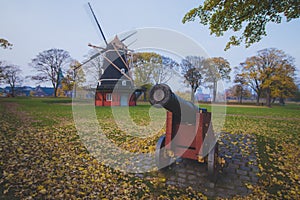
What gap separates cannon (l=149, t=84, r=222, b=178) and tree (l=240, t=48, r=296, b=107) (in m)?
41.4

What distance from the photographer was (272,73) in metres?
38.0

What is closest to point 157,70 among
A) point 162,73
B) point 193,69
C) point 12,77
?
point 162,73

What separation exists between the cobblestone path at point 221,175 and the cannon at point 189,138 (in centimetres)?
22

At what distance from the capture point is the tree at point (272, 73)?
36312mm

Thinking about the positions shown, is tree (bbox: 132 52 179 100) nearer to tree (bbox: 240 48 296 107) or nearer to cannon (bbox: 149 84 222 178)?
cannon (bbox: 149 84 222 178)

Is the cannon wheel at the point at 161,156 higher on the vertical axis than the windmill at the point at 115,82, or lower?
lower

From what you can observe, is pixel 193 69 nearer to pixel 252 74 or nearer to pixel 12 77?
pixel 252 74

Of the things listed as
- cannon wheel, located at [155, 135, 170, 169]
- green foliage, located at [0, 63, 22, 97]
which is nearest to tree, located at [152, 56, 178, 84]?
cannon wheel, located at [155, 135, 170, 169]

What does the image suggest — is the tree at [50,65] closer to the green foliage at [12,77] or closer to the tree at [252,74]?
the green foliage at [12,77]

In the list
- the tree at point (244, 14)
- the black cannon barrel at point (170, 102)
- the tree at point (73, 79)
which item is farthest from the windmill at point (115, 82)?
the black cannon barrel at point (170, 102)

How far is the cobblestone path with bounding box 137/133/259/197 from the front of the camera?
10.5 ft

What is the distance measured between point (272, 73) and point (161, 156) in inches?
1760

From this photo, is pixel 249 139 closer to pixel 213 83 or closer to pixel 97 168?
pixel 97 168

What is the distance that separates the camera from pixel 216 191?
3125 mm
